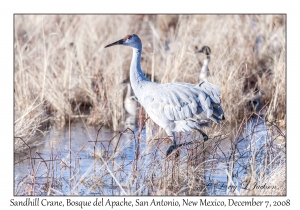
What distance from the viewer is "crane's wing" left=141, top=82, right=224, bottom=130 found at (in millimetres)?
6480

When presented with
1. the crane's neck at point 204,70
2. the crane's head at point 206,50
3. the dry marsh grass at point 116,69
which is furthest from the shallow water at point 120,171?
the crane's head at point 206,50

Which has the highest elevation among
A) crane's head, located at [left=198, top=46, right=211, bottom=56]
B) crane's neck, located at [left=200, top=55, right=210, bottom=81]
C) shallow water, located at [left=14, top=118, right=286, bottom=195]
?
crane's head, located at [left=198, top=46, right=211, bottom=56]

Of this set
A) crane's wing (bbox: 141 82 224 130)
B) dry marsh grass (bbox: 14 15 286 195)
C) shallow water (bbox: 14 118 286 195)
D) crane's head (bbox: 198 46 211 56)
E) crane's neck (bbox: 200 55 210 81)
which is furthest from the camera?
crane's head (bbox: 198 46 211 56)

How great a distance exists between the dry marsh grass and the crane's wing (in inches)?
13.8

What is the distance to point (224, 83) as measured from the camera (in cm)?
820

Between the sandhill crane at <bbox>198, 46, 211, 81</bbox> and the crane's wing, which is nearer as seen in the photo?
A: the crane's wing

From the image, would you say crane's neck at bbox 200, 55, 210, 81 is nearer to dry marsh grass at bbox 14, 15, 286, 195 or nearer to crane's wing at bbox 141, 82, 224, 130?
dry marsh grass at bbox 14, 15, 286, 195

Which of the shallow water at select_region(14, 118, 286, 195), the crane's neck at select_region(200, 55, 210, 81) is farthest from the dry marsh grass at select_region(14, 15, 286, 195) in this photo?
the shallow water at select_region(14, 118, 286, 195)

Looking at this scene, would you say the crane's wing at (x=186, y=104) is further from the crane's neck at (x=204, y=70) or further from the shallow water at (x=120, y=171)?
the crane's neck at (x=204, y=70)

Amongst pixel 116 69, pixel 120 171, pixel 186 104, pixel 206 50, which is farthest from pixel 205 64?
pixel 120 171

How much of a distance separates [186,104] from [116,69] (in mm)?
2450

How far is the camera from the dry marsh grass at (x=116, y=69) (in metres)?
8.19

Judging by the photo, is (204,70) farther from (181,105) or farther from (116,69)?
(181,105)

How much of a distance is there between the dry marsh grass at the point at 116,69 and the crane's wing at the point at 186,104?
35cm
